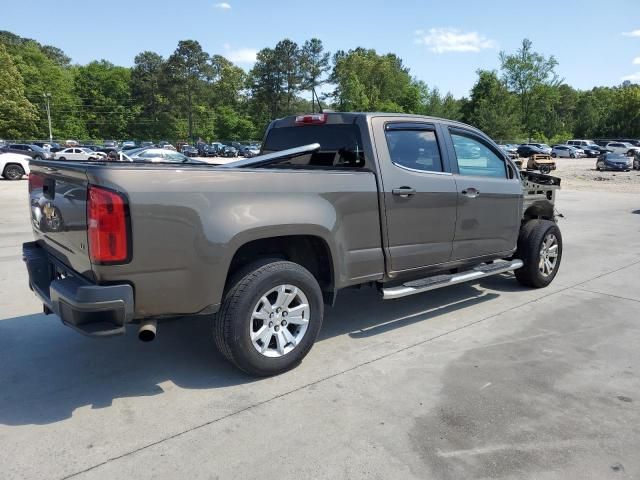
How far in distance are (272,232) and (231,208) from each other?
0.35 metres

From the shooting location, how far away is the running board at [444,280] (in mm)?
4160

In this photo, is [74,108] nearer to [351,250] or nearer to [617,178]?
[617,178]

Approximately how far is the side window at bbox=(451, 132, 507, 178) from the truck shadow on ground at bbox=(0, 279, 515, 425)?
144 centimetres

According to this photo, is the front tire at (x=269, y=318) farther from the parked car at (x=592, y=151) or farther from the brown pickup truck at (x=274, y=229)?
the parked car at (x=592, y=151)

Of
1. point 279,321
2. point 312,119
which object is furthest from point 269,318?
point 312,119

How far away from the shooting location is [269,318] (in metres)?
3.53

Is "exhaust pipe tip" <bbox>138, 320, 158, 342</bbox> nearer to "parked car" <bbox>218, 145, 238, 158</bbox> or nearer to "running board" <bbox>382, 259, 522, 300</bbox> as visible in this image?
"running board" <bbox>382, 259, 522, 300</bbox>

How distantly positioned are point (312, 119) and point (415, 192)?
3.88ft

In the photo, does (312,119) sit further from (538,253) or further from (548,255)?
(548,255)

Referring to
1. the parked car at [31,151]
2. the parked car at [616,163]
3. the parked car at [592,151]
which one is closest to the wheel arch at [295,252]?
the parked car at [31,151]

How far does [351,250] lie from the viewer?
393 cm

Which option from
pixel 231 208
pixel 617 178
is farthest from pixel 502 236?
pixel 617 178

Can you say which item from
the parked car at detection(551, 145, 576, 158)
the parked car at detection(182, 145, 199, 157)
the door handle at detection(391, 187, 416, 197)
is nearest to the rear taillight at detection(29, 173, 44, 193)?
the door handle at detection(391, 187, 416, 197)

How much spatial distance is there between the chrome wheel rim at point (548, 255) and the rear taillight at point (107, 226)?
4.74 metres
